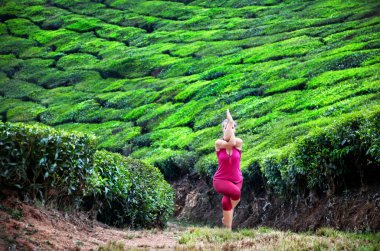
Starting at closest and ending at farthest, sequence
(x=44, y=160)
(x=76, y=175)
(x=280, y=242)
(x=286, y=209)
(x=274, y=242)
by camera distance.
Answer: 1. (x=280, y=242)
2. (x=274, y=242)
3. (x=44, y=160)
4. (x=76, y=175)
5. (x=286, y=209)

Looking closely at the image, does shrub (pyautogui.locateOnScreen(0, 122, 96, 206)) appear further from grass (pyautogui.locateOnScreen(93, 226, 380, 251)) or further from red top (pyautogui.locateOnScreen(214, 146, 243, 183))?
red top (pyautogui.locateOnScreen(214, 146, 243, 183))

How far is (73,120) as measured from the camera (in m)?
31.6

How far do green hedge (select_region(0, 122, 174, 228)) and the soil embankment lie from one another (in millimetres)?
2749

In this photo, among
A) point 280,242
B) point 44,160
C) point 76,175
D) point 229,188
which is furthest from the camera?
point 229,188

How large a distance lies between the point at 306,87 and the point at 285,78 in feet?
8.20

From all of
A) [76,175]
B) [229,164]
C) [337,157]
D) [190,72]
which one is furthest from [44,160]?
[190,72]

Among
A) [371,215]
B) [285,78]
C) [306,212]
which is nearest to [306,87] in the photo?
[285,78]

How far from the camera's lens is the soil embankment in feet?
35.8

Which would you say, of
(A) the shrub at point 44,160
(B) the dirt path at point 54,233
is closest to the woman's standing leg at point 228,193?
(B) the dirt path at point 54,233

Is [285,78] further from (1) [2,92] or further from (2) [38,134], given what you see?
(1) [2,92]

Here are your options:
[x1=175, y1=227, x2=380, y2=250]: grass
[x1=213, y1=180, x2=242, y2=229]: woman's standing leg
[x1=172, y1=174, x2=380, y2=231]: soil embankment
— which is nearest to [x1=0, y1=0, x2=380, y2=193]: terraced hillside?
[x1=172, y1=174, x2=380, y2=231]: soil embankment

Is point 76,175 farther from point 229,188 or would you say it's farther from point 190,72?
point 190,72

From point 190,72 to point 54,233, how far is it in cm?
2501

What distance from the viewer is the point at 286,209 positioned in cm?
1412
